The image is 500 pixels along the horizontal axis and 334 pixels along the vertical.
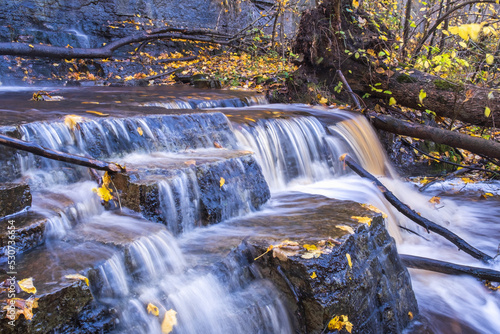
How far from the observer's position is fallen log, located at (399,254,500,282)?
3529mm

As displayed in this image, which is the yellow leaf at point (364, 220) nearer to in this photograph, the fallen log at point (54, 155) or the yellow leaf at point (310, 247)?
the yellow leaf at point (310, 247)

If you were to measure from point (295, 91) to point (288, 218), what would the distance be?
222 inches

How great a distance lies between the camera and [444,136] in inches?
215

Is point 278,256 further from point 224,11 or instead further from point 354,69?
point 224,11

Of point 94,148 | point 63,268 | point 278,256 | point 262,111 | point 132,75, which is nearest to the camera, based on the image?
point 63,268

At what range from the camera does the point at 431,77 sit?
7.05 meters

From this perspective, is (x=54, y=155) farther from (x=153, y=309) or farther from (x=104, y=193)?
(x=153, y=309)

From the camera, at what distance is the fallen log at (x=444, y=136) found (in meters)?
4.93

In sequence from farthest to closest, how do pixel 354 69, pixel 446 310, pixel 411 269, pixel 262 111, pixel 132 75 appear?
pixel 132 75
pixel 354 69
pixel 262 111
pixel 411 269
pixel 446 310

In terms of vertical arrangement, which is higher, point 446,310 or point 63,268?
point 63,268

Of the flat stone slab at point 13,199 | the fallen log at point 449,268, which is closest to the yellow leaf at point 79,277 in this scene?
the flat stone slab at point 13,199

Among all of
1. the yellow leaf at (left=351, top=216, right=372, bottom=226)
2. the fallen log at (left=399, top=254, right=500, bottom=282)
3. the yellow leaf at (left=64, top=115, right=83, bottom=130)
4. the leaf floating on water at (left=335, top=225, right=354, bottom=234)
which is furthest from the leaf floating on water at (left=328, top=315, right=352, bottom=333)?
the yellow leaf at (left=64, top=115, right=83, bottom=130)

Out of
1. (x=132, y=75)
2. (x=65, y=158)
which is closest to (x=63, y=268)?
(x=65, y=158)

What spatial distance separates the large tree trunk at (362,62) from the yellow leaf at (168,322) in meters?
5.85
